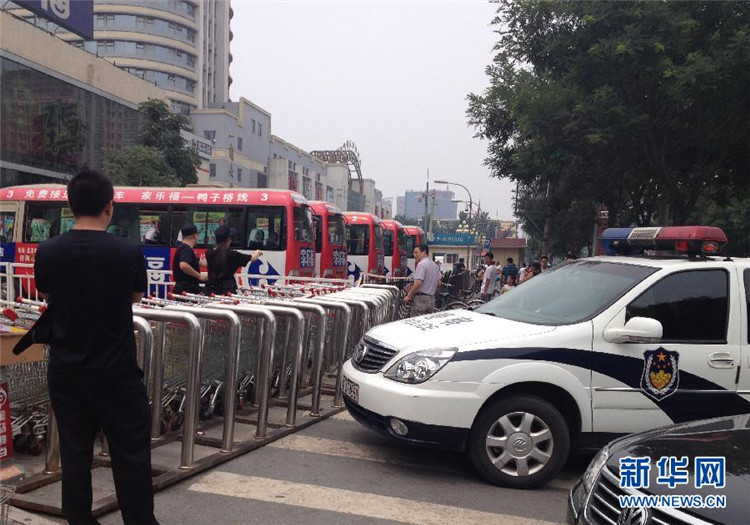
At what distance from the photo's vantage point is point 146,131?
32750 millimetres

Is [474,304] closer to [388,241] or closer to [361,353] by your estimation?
[361,353]

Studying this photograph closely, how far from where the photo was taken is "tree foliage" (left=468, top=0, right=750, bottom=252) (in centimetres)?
1307

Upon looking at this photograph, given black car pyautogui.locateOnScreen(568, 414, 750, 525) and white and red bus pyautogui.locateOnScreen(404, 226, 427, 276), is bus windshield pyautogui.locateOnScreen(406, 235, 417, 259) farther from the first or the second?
black car pyautogui.locateOnScreen(568, 414, 750, 525)

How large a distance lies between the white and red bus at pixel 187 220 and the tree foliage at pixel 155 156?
12986 millimetres

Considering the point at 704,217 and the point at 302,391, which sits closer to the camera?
the point at 302,391

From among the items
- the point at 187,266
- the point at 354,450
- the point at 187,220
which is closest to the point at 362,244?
the point at 187,220

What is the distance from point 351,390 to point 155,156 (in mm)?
27192

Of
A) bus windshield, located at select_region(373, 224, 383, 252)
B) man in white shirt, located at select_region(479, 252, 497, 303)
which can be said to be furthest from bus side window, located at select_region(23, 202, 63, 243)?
man in white shirt, located at select_region(479, 252, 497, 303)

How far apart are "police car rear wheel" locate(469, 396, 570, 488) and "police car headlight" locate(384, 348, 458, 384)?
0.47 meters

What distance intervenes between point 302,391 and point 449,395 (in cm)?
308

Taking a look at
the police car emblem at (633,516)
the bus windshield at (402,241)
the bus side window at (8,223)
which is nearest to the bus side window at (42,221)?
the bus side window at (8,223)

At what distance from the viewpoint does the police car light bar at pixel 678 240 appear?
17.4ft

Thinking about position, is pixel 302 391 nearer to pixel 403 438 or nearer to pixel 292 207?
pixel 403 438

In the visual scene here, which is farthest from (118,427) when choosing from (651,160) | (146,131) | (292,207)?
(146,131)
